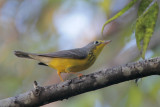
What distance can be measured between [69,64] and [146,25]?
2.50 meters

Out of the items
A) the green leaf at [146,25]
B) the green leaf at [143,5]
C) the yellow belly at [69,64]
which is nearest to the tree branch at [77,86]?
the green leaf at [146,25]

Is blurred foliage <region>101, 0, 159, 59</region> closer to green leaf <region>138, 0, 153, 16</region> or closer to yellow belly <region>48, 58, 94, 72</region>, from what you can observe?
green leaf <region>138, 0, 153, 16</region>

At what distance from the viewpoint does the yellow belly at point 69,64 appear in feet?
16.2

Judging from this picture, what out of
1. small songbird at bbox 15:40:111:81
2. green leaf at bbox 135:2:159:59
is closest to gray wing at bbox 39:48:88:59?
small songbird at bbox 15:40:111:81

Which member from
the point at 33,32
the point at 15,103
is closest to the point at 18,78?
the point at 33,32

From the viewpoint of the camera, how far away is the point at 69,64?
4965 millimetres

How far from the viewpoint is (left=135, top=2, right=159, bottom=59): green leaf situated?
258 cm

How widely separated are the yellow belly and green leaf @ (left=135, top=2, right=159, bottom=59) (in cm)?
228

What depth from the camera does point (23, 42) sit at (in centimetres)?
802

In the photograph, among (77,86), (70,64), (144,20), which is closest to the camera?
(144,20)

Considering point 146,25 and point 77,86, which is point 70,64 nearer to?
point 77,86

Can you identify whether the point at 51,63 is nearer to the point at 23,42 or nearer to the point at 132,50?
the point at 132,50

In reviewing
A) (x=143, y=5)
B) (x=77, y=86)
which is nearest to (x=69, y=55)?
(x=77, y=86)

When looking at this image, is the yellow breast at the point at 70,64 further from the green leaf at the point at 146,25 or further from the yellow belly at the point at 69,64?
the green leaf at the point at 146,25
